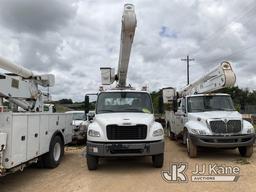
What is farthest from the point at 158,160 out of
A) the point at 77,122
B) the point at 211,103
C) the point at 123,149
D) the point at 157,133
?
the point at 77,122

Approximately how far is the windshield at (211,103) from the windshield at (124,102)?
2494 millimetres

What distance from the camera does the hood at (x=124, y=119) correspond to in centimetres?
917

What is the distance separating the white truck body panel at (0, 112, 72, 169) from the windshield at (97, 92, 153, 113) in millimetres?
1632

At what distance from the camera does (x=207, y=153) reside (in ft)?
40.7

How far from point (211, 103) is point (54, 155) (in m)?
5.95

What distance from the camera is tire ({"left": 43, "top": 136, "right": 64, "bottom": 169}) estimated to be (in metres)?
9.68

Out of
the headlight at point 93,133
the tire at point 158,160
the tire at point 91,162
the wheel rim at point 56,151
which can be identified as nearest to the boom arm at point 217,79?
the tire at point 158,160

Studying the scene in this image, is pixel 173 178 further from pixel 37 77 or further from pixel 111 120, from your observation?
pixel 37 77

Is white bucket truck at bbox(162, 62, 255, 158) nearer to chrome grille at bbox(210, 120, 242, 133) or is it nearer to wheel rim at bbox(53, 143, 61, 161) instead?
chrome grille at bbox(210, 120, 242, 133)

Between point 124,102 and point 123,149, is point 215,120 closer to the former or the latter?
point 124,102

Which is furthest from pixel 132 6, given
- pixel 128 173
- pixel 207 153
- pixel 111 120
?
pixel 207 153

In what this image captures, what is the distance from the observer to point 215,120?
36.0 feet

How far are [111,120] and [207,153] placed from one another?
481cm

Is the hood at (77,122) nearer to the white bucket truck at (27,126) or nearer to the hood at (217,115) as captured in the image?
the white bucket truck at (27,126)
